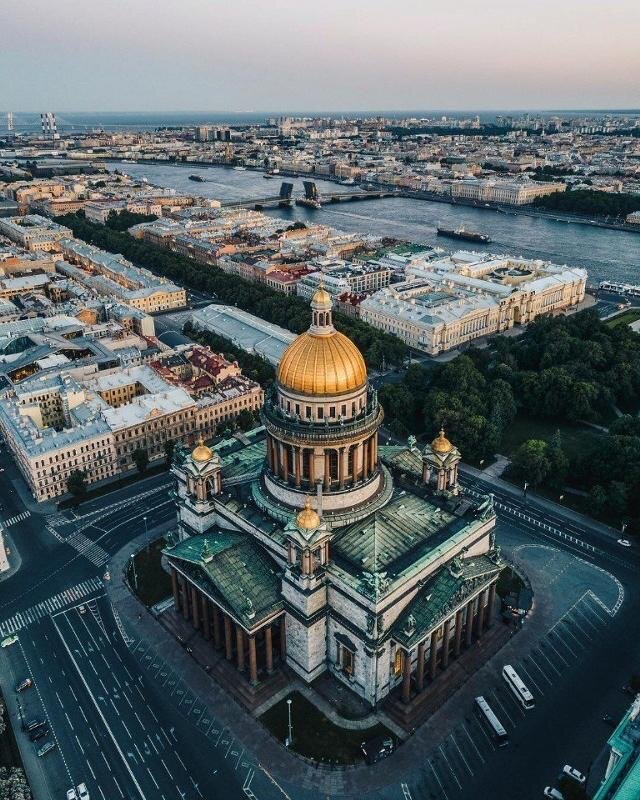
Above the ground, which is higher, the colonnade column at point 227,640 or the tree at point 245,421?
the colonnade column at point 227,640

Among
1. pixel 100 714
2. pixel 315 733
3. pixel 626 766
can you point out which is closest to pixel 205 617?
pixel 100 714

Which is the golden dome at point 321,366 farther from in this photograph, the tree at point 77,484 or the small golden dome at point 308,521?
the tree at point 77,484

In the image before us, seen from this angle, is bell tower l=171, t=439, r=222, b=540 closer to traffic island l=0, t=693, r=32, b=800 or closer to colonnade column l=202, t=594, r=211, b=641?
colonnade column l=202, t=594, r=211, b=641

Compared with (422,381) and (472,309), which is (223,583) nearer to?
(422,381)

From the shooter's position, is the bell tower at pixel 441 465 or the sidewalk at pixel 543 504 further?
the sidewalk at pixel 543 504

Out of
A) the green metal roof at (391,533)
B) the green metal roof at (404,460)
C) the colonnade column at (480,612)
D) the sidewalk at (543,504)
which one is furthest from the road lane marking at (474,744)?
the sidewalk at (543,504)

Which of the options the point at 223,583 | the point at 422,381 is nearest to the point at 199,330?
the point at 422,381

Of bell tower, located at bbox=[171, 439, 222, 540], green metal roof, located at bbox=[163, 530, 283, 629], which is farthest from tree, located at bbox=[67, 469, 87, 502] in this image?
green metal roof, located at bbox=[163, 530, 283, 629]
